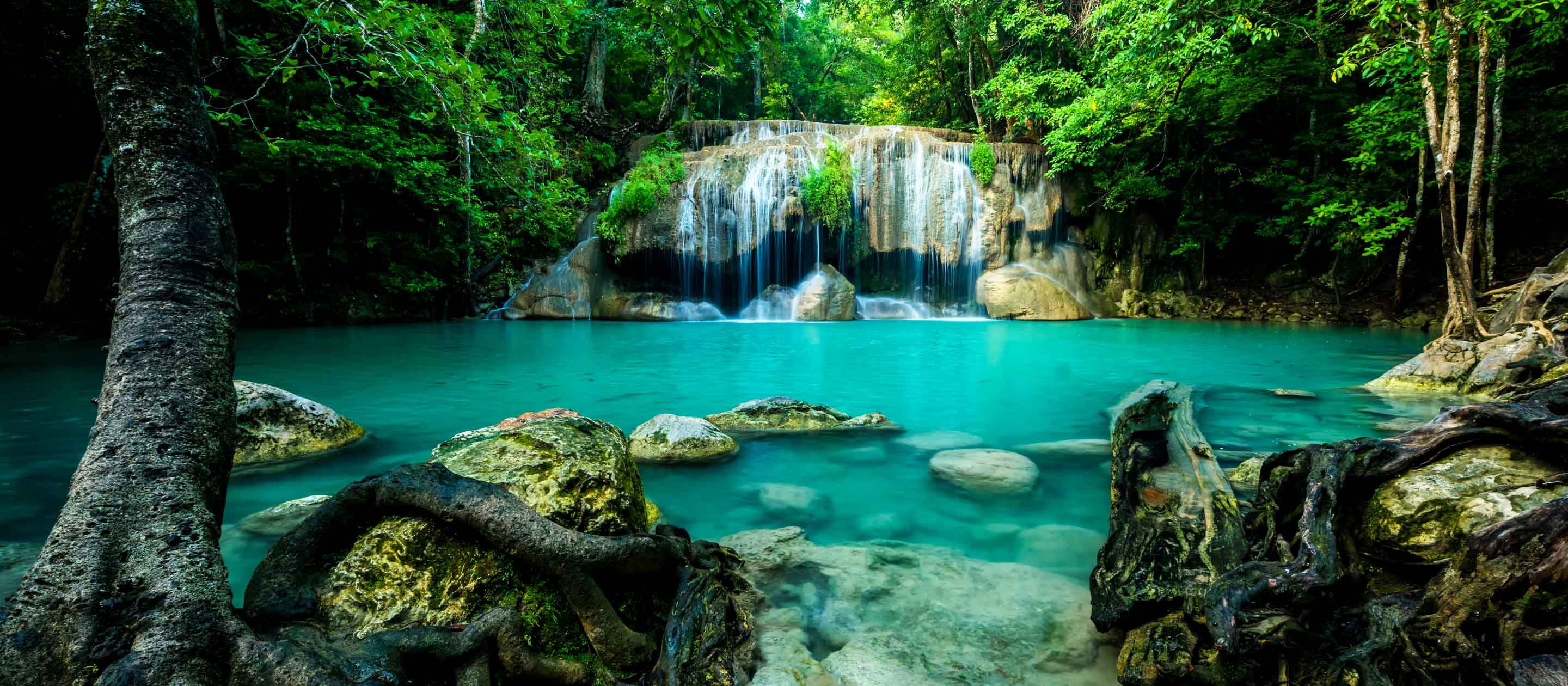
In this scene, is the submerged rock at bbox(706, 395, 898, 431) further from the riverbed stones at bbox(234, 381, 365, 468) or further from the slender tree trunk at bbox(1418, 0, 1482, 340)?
the slender tree trunk at bbox(1418, 0, 1482, 340)

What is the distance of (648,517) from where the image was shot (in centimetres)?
321

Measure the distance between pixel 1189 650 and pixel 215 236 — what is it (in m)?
3.27

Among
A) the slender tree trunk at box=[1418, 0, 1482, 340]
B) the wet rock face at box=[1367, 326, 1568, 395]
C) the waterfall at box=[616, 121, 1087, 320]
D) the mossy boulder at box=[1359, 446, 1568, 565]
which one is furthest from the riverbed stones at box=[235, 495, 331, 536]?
the waterfall at box=[616, 121, 1087, 320]

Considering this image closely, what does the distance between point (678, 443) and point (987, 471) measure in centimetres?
226

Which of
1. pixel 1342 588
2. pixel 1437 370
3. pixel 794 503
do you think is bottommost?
pixel 794 503

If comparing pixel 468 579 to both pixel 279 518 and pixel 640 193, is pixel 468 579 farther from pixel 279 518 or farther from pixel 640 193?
pixel 640 193

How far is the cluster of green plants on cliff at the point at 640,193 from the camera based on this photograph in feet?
59.7

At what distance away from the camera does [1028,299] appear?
1889 cm

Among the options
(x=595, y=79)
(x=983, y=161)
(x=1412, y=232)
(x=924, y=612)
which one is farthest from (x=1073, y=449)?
(x=595, y=79)

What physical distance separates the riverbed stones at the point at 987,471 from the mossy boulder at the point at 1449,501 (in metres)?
1.86

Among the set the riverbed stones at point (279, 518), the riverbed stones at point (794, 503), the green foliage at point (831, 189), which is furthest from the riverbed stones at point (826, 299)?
the riverbed stones at point (279, 518)

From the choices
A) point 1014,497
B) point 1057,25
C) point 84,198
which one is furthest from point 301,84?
point 1057,25

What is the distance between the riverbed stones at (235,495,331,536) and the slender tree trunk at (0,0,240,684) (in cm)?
165

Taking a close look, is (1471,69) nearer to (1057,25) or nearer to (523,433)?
(1057,25)
